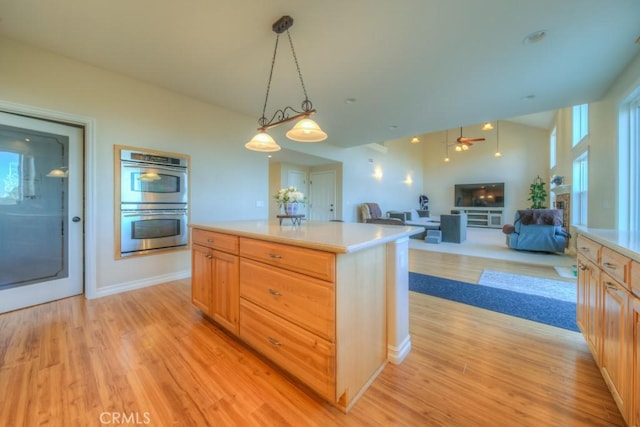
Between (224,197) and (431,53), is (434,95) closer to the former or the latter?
(431,53)

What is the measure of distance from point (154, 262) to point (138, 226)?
1.73 ft

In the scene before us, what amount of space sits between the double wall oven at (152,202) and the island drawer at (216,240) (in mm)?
1402

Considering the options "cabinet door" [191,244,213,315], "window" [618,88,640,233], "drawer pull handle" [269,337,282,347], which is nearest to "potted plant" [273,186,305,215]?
"cabinet door" [191,244,213,315]

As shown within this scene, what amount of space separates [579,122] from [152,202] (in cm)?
805

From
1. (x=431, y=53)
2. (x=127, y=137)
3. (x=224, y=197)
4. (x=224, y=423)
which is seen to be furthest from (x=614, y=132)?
(x=127, y=137)

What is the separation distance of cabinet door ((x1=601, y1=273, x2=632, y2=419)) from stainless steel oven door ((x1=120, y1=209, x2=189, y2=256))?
415 centimetres

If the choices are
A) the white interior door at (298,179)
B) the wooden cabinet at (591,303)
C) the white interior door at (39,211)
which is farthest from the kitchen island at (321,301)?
the white interior door at (298,179)

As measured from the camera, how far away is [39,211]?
2566mm

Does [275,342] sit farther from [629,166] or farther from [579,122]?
[579,122]

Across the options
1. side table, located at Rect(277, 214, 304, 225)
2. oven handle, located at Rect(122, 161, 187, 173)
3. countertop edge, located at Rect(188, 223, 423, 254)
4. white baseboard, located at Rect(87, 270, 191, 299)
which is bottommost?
white baseboard, located at Rect(87, 270, 191, 299)

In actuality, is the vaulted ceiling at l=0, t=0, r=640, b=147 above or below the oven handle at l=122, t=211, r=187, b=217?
above

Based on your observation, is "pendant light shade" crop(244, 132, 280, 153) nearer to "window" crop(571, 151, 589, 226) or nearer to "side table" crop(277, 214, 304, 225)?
"side table" crop(277, 214, 304, 225)

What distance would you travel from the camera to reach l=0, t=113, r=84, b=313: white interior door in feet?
7.85

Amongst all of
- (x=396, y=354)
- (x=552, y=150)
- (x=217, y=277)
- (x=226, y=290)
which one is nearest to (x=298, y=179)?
(x=217, y=277)
